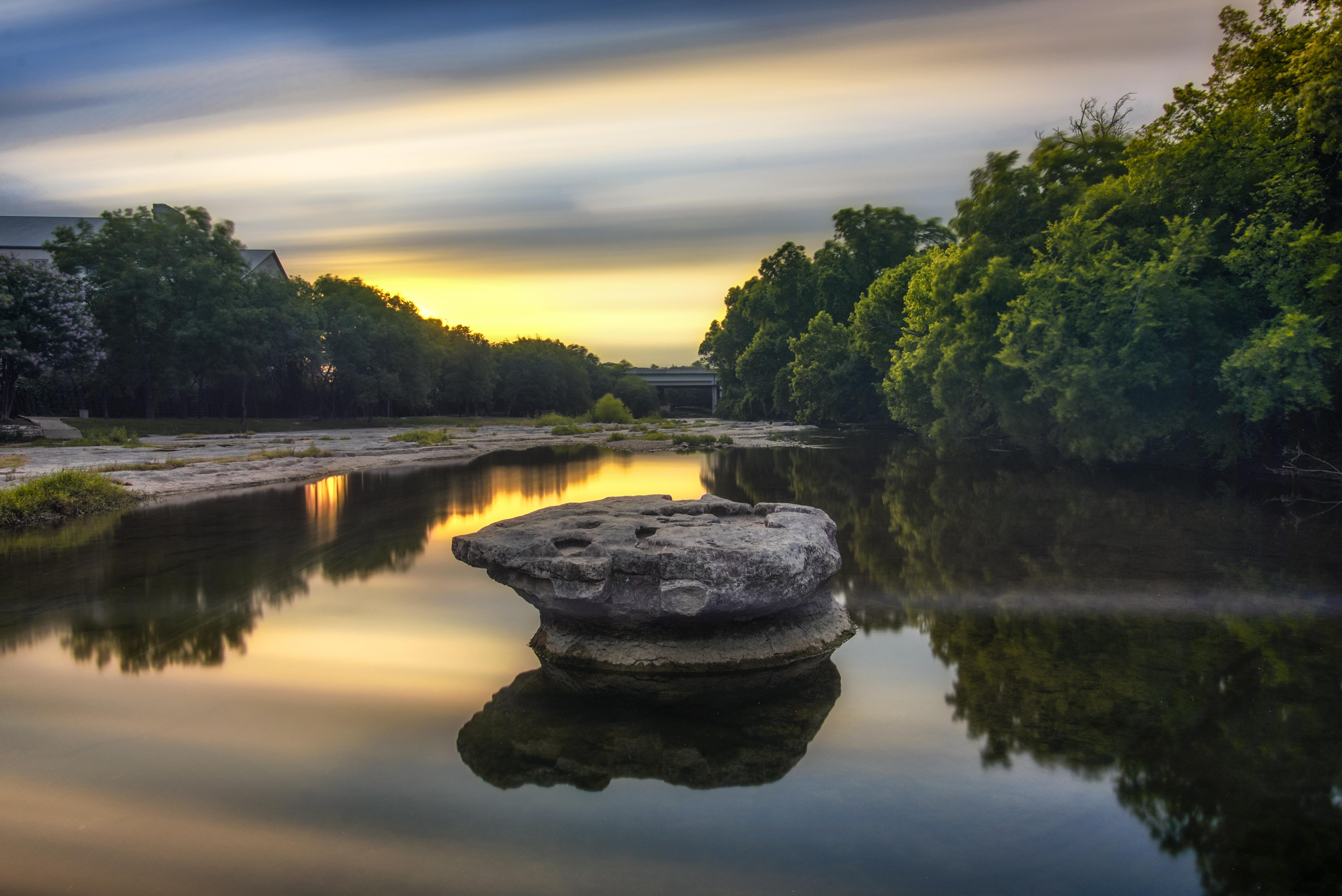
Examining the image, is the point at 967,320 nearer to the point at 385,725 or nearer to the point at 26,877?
the point at 385,725

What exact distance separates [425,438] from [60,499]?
818 inches

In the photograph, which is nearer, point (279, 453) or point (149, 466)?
point (149, 466)

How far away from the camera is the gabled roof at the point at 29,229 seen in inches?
2191

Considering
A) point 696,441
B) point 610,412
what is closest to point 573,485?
point 696,441

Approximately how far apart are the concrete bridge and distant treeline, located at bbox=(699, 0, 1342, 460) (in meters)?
73.0

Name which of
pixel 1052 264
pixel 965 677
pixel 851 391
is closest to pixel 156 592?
pixel 965 677

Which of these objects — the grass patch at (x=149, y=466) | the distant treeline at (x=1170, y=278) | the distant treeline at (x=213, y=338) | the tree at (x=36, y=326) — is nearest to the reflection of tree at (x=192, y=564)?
the grass patch at (x=149, y=466)

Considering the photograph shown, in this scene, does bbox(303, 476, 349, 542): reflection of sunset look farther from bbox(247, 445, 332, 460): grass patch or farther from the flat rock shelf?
the flat rock shelf

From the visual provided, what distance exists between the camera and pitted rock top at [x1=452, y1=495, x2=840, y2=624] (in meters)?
5.43

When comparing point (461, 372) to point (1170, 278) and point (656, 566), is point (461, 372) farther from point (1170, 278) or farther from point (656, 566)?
point (656, 566)

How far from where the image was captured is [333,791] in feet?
12.9

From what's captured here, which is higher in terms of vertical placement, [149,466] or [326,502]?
[149,466]

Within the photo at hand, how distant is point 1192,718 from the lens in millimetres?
4656

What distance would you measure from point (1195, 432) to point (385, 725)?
817 inches
